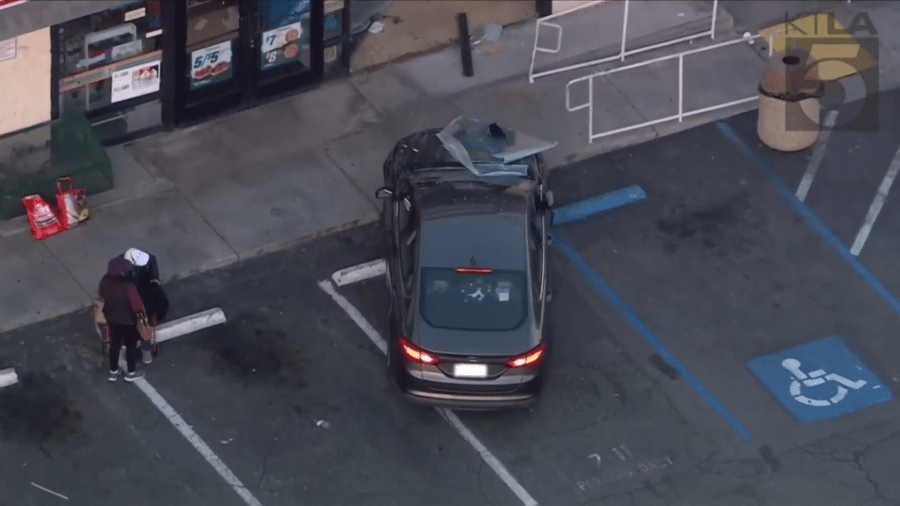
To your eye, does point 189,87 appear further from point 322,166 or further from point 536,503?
point 536,503

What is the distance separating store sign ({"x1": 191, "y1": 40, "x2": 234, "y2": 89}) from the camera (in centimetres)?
1900

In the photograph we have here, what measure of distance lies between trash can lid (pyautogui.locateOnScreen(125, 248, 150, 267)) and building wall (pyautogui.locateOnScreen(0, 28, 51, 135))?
298 cm

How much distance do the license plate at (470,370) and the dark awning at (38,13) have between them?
5318 millimetres

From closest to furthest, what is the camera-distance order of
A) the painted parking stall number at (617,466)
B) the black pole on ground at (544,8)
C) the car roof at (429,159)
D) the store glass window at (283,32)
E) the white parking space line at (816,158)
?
1. the painted parking stall number at (617,466)
2. the car roof at (429,159)
3. the white parking space line at (816,158)
4. the store glass window at (283,32)
5. the black pole on ground at (544,8)

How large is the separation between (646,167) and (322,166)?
3989mm

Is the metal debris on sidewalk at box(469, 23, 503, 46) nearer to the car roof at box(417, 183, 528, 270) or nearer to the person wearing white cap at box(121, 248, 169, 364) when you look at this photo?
the car roof at box(417, 183, 528, 270)

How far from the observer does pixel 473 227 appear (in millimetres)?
15922

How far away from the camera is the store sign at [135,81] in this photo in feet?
61.2

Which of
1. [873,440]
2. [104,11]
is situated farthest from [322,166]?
[873,440]

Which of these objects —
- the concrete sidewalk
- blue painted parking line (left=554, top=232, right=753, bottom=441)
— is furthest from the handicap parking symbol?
the concrete sidewalk

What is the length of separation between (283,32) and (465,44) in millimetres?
2604

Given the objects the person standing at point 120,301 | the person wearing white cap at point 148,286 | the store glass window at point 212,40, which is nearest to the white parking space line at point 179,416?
the person wearing white cap at point 148,286

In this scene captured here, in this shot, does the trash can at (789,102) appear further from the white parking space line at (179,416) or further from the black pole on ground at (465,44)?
the white parking space line at (179,416)

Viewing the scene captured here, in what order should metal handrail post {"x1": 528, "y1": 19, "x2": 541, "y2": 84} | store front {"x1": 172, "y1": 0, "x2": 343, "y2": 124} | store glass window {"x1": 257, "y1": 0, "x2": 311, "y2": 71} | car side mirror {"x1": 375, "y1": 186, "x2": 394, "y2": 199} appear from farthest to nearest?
metal handrail post {"x1": 528, "y1": 19, "x2": 541, "y2": 84}, store glass window {"x1": 257, "y1": 0, "x2": 311, "y2": 71}, store front {"x1": 172, "y1": 0, "x2": 343, "y2": 124}, car side mirror {"x1": 375, "y1": 186, "x2": 394, "y2": 199}
